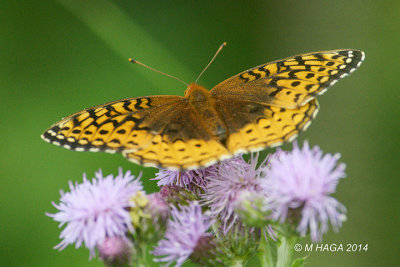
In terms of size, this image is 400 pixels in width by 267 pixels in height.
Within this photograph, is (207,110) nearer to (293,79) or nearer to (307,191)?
(293,79)

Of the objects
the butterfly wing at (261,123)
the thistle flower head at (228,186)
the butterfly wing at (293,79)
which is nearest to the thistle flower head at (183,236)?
the thistle flower head at (228,186)

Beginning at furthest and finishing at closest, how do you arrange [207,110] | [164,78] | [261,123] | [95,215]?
[164,78] < [207,110] < [261,123] < [95,215]

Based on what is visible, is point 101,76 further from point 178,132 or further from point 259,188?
point 259,188

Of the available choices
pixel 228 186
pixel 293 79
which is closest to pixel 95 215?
pixel 228 186

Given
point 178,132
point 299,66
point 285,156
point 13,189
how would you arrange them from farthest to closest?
point 13,189, point 299,66, point 178,132, point 285,156

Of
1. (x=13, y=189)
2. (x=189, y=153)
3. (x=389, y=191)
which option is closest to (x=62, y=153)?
(x=13, y=189)

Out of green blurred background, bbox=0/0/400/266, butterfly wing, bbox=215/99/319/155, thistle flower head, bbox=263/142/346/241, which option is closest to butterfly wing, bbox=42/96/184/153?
butterfly wing, bbox=215/99/319/155
